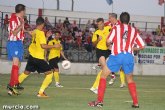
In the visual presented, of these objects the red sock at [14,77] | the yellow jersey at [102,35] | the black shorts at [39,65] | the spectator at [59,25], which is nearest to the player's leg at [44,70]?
the black shorts at [39,65]

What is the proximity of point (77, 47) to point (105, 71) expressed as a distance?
1810 centimetres

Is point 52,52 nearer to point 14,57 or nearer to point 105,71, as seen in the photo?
point 14,57

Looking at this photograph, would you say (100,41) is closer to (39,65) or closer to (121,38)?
(39,65)

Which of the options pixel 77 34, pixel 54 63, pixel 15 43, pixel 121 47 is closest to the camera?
pixel 121 47

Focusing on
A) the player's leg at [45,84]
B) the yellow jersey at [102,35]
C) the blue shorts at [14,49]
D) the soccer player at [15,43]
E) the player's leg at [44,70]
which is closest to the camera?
the player's leg at [45,84]

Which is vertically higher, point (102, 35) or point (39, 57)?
point (102, 35)

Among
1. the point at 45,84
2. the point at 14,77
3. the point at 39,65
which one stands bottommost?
the point at 45,84

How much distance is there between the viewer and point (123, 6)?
36.3m

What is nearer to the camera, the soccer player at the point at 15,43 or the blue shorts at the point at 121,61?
the blue shorts at the point at 121,61

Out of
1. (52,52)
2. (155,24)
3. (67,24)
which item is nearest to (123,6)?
(155,24)

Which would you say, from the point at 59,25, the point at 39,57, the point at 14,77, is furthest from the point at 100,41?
the point at 59,25

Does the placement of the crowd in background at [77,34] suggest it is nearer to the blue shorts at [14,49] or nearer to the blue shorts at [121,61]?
the blue shorts at [14,49]

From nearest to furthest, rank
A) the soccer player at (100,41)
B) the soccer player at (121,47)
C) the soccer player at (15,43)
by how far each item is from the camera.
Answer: the soccer player at (121,47) < the soccer player at (15,43) < the soccer player at (100,41)

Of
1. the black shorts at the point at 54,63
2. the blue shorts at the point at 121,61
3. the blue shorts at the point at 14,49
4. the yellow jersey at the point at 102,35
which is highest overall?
the yellow jersey at the point at 102,35
